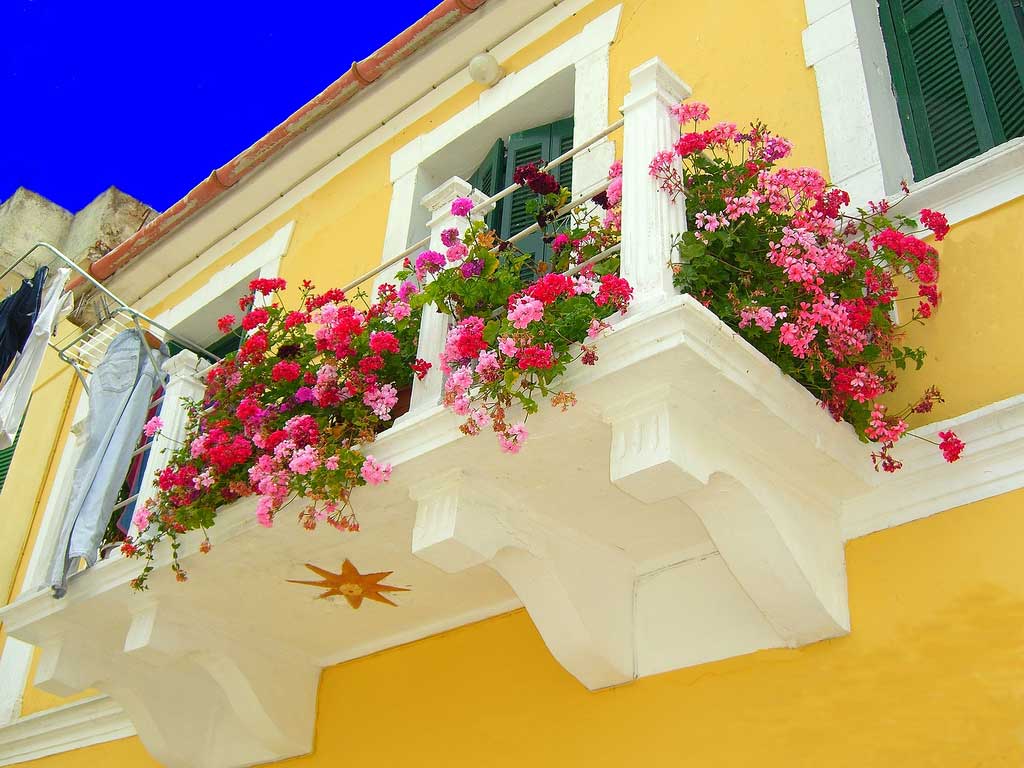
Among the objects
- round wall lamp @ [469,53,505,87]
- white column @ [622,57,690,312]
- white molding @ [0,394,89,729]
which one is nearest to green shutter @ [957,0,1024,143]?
white column @ [622,57,690,312]

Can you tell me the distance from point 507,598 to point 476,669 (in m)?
0.35

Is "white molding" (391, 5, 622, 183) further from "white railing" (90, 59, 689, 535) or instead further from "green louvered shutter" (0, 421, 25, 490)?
"green louvered shutter" (0, 421, 25, 490)

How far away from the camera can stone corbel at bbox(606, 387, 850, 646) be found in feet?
11.7

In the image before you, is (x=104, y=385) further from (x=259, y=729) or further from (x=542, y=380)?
(x=542, y=380)

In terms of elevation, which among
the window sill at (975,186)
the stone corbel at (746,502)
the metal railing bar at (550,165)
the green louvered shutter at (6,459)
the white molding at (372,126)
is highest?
the white molding at (372,126)

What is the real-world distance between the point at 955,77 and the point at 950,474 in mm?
Answer: 2122

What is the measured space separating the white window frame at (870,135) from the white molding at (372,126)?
215 centimetres

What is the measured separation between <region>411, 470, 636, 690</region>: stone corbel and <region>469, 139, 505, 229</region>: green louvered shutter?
114 inches

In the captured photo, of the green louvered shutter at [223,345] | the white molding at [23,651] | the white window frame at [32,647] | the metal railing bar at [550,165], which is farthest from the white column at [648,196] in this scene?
the green louvered shutter at [223,345]

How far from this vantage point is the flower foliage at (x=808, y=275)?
3.75 metres

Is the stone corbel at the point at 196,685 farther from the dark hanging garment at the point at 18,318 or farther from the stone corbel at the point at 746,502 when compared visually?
the stone corbel at the point at 746,502

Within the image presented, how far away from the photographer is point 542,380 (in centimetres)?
358

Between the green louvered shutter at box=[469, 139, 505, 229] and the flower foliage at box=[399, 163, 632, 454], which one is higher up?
the green louvered shutter at box=[469, 139, 505, 229]

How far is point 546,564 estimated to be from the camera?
423cm
